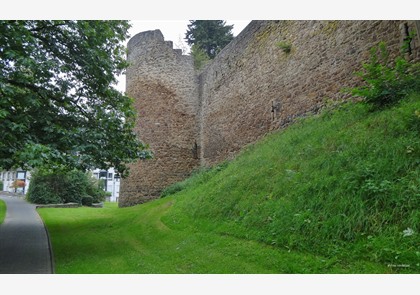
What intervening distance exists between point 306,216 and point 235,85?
403 inches

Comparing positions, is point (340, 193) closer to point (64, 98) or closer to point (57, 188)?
point (64, 98)

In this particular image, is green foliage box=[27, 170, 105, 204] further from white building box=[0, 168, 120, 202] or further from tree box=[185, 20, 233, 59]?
tree box=[185, 20, 233, 59]

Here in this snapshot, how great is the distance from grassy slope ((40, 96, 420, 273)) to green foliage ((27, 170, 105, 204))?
16064 mm

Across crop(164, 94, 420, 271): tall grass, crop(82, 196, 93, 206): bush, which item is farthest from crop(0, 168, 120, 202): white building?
crop(164, 94, 420, 271): tall grass

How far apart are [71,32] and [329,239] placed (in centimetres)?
750

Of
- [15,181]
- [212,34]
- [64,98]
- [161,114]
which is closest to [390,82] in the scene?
[64,98]

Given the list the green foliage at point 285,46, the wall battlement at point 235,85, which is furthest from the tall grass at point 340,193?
the green foliage at point 285,46

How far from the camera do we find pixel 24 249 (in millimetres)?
8820

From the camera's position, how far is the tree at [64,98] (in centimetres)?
680

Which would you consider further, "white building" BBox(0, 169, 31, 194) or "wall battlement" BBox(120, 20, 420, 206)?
"white building" BBox(0, 169, 31, 194)

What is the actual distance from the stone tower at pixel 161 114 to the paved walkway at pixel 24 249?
16.3ft

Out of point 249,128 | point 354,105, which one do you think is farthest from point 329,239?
point 249,128

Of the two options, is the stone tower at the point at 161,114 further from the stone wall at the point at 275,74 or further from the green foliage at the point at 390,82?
the green foliage at the point at 390,82

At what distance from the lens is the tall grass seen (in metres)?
4.20
